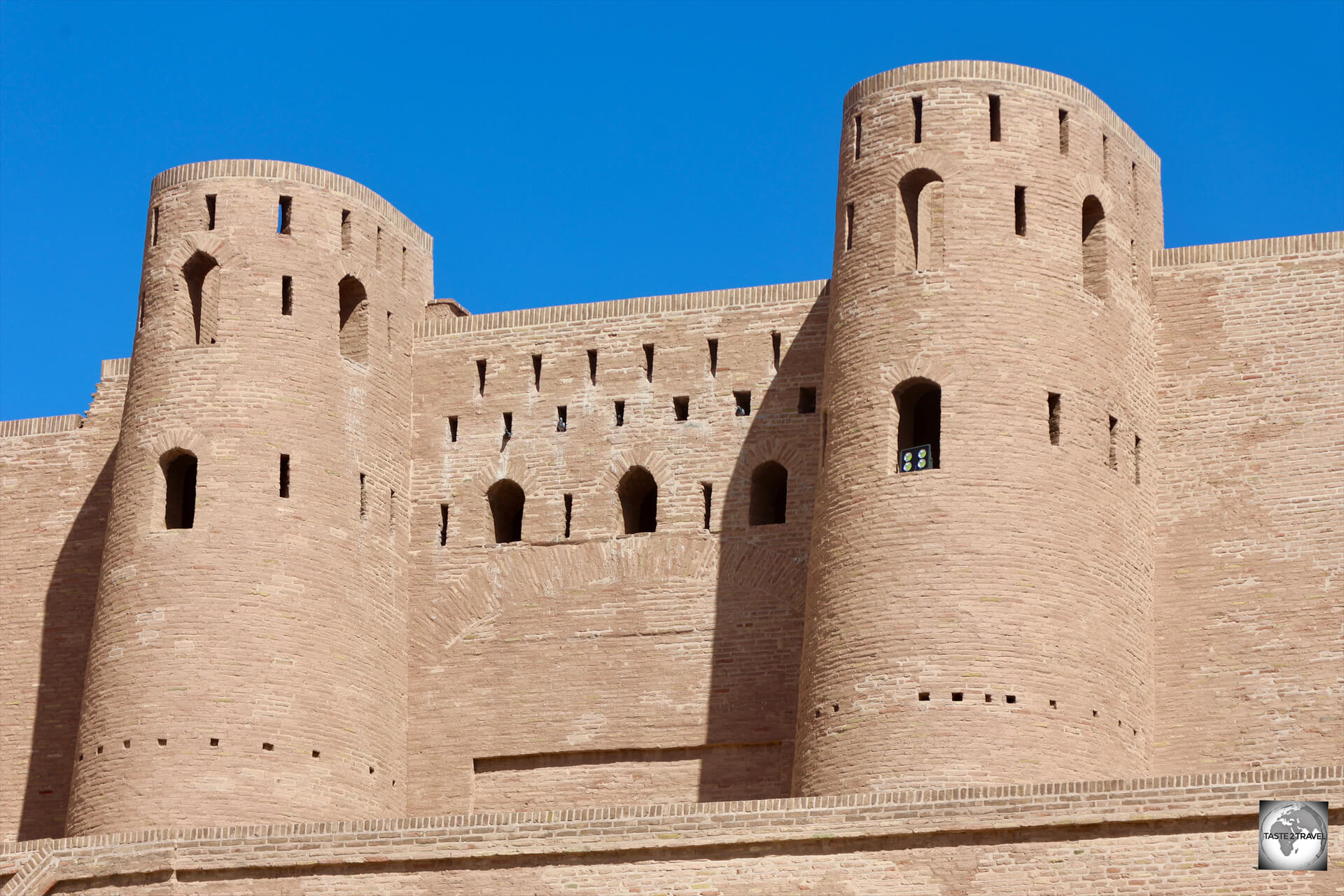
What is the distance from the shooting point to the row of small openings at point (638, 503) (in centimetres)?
3178

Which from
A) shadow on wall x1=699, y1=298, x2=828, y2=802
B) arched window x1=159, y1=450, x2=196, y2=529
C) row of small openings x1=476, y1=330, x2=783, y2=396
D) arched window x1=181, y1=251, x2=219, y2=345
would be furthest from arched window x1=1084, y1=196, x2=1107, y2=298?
arched window x1=159, y1=450, x2=196, y2=529

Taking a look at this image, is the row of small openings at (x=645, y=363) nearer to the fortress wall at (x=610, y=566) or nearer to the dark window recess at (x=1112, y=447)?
the fortress wall at (x=610, y=566)

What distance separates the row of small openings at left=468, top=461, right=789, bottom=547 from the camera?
104ft

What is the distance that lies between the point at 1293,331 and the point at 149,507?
12564mm

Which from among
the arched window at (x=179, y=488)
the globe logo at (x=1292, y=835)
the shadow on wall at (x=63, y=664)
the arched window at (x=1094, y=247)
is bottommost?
the globe logo at (x=1292, y=835)

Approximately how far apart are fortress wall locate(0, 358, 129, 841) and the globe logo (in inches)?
605

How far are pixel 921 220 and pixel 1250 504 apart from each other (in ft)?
15.1

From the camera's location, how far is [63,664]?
109 feet

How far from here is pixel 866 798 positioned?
24094mm

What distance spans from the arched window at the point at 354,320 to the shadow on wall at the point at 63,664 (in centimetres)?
304

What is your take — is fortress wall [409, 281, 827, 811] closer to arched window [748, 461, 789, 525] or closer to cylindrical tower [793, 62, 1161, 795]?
arched window [748, 461, 789, 525]

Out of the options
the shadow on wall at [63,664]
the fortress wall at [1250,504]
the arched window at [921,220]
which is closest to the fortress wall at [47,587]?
the shadow on wall at [63,664]

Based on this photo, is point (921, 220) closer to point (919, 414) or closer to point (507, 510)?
point (919, 414)

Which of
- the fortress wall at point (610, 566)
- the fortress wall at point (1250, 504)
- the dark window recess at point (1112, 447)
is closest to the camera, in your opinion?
the fortress wall at point (1250, 504)
